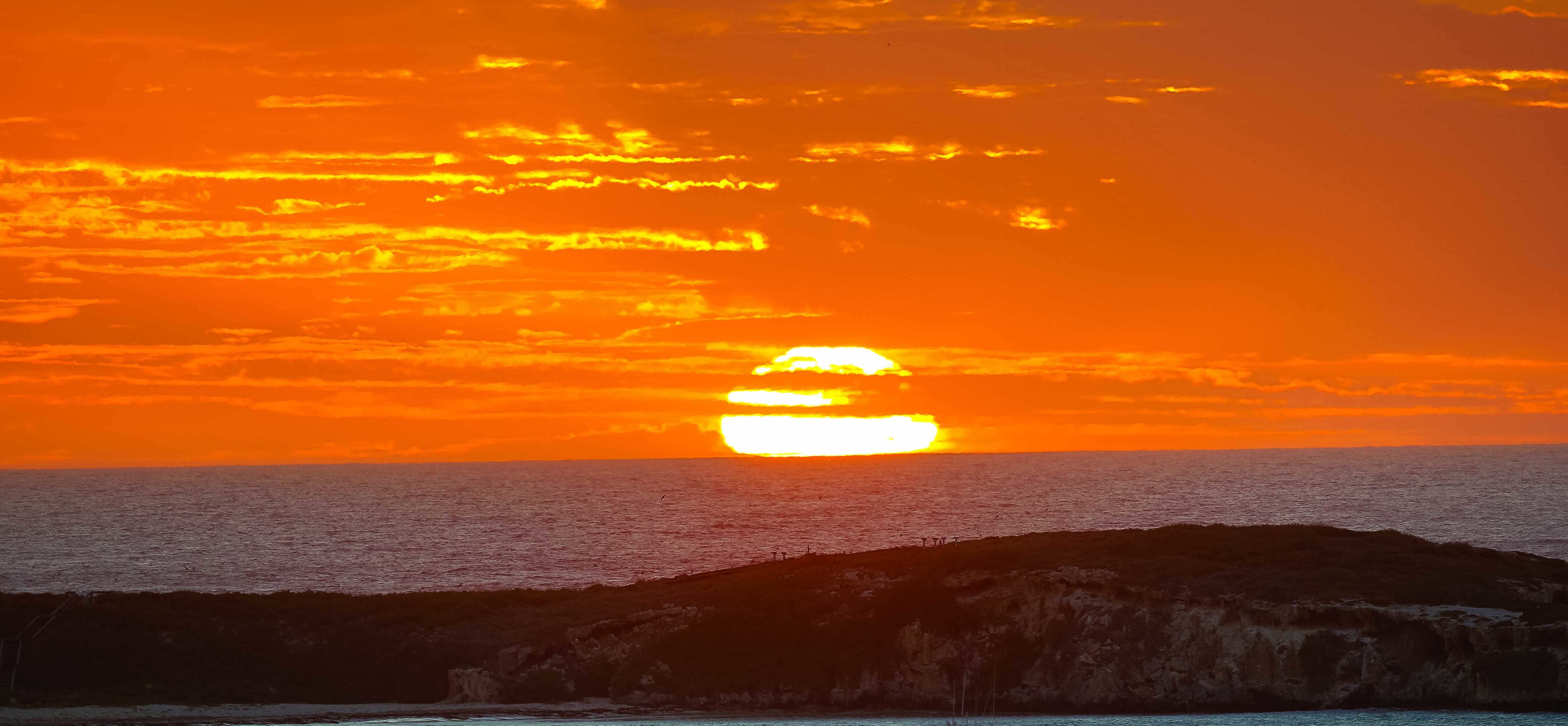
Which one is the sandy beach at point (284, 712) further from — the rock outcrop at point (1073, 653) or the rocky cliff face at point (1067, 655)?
the rock outcrop at point (1073, 653)

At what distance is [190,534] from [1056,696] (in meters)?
131

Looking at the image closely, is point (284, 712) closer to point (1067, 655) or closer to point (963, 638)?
point (963, 638)

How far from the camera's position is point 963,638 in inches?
2399

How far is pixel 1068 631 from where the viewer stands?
197ft

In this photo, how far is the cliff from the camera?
54625 mm

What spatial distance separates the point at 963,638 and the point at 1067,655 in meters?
4.65

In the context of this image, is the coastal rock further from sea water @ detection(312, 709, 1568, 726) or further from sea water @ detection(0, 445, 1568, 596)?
sea water @ detection(0, 445, 1568, 596)

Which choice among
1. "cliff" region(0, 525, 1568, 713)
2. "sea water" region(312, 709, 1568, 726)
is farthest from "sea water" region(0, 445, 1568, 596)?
"sea water" region(312, 709, 1568, 726)

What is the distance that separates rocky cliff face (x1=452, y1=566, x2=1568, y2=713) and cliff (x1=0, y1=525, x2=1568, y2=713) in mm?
89

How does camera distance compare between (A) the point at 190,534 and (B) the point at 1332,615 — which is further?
(A) the point at 190,534

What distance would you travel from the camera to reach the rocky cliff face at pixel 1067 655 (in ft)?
176

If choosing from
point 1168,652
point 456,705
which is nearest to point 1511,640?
point 1168,652

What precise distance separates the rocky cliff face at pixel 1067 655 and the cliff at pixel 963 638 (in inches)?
3.5

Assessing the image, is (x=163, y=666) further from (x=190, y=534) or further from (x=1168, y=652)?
(x=190, y=534)
